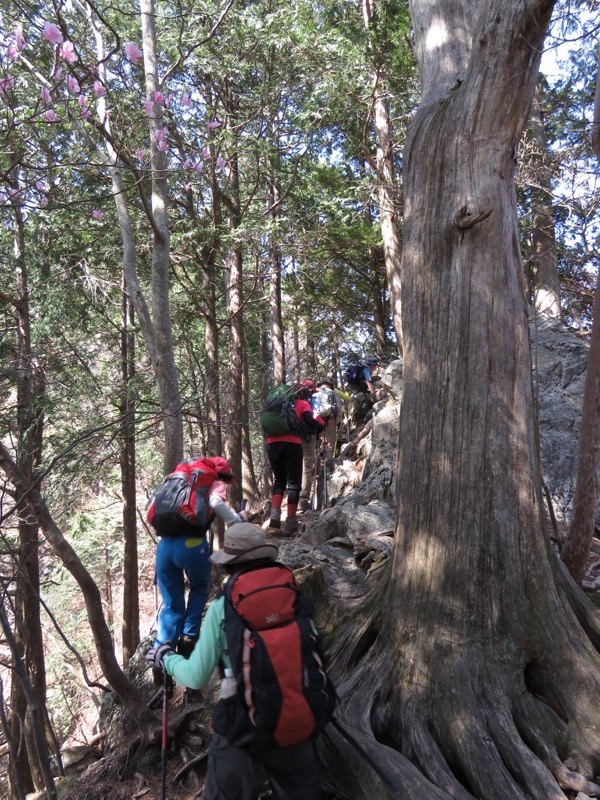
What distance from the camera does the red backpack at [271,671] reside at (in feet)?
7.47

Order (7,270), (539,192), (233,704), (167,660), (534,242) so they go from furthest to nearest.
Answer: (534,242), (539,192), (7,270), (167,660), (233,704)

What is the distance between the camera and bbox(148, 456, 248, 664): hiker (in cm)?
420

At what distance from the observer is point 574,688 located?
315 cm

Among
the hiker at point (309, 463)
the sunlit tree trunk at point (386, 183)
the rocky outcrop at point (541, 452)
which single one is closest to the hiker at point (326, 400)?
the hiker at point (309, 463)

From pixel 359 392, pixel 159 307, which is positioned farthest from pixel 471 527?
pixel 359 392

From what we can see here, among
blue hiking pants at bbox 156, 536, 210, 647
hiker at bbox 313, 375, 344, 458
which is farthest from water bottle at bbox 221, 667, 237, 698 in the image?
hiker at bbox 313, 375, 344, 458

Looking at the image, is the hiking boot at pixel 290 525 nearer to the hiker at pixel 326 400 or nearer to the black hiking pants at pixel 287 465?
the black hiking pants at pixel 287 465

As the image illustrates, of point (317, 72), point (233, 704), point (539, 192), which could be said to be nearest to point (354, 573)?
point (233, 704)

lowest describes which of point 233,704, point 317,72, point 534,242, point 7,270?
point 233,704

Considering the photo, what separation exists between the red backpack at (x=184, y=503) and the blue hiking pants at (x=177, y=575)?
0.28 feet

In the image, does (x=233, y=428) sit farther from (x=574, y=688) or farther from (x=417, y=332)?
(x=574, y=688)

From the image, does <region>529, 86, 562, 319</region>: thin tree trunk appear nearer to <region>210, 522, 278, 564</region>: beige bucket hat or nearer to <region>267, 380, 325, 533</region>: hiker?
<region>267, 380, 325, 533</region>: hiker

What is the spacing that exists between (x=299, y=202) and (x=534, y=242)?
6461 millimetres

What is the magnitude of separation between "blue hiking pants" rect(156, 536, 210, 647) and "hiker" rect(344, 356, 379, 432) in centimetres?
1072
